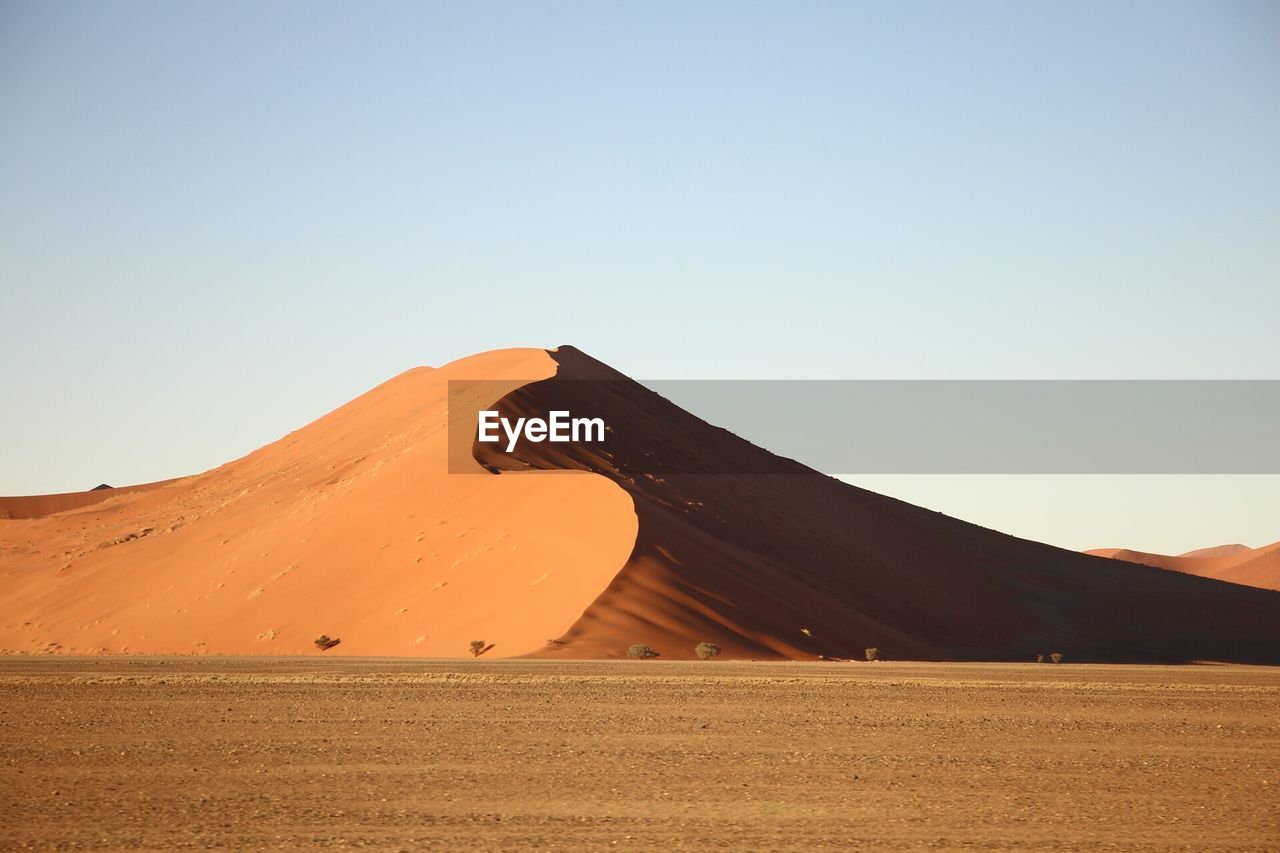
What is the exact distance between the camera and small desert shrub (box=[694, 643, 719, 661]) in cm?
4153

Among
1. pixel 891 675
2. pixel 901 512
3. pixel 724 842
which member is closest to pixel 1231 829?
pixel 724 842

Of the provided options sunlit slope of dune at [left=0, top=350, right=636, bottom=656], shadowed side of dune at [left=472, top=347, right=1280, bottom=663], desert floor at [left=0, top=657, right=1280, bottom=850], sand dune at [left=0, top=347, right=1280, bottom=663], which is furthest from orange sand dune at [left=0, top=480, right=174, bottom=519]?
desert floor at [left=0, top=657, right=1280, bottom=850]

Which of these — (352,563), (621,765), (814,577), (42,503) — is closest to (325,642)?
(352,563)

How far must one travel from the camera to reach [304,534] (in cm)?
6034

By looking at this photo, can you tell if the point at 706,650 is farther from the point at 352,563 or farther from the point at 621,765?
the point at 621,765

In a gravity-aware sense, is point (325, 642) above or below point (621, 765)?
below

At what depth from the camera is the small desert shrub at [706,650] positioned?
4153cm

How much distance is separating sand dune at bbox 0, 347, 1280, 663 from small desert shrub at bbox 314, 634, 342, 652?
733mm

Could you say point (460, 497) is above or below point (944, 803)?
above

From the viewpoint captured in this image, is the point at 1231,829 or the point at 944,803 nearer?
the point at 1231,829

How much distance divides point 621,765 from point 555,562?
31906 mm

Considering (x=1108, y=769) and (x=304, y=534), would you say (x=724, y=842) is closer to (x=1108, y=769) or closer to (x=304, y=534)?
(x=1108, y=769)

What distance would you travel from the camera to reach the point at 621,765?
17.3 m

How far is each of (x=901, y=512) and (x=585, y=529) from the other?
45700 mm
